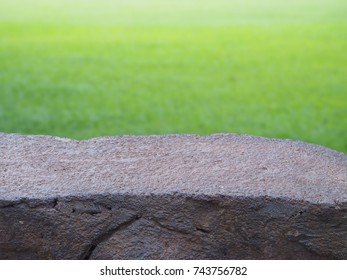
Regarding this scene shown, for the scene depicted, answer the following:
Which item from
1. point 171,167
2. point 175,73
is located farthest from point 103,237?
point 175,73

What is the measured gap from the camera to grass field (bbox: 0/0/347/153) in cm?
431

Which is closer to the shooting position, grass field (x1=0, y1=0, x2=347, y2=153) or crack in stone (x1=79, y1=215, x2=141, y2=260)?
crack in stone (x1=79, y1=215, x2=141, y2=260)

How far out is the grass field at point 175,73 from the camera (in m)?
4.31

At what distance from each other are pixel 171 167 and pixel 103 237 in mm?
297

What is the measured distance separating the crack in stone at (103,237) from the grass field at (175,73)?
82.9 inches

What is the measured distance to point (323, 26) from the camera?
7.64m

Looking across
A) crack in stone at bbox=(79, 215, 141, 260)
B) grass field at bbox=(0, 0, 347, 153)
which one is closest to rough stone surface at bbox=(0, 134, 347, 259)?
crack in stone at bbox=(79, 215, 141, 260)

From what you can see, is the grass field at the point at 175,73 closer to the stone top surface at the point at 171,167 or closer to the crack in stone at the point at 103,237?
the stone top surface at the point at 171,167

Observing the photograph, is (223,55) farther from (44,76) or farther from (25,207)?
(25,207)

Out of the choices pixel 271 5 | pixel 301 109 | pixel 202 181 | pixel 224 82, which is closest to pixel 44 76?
pixel 224 82

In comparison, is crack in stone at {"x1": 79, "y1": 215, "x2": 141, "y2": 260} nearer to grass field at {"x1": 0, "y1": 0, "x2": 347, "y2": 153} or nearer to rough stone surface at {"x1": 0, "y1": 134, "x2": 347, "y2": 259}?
rough stone surface at {"x1": 0, "y1": 134, "x2": 347, "y2": 259}

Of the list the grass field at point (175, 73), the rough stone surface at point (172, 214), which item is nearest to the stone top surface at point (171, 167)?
the rough stone surface at point (172, 214)

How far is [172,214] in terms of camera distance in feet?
6.12

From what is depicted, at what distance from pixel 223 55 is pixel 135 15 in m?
2.62
